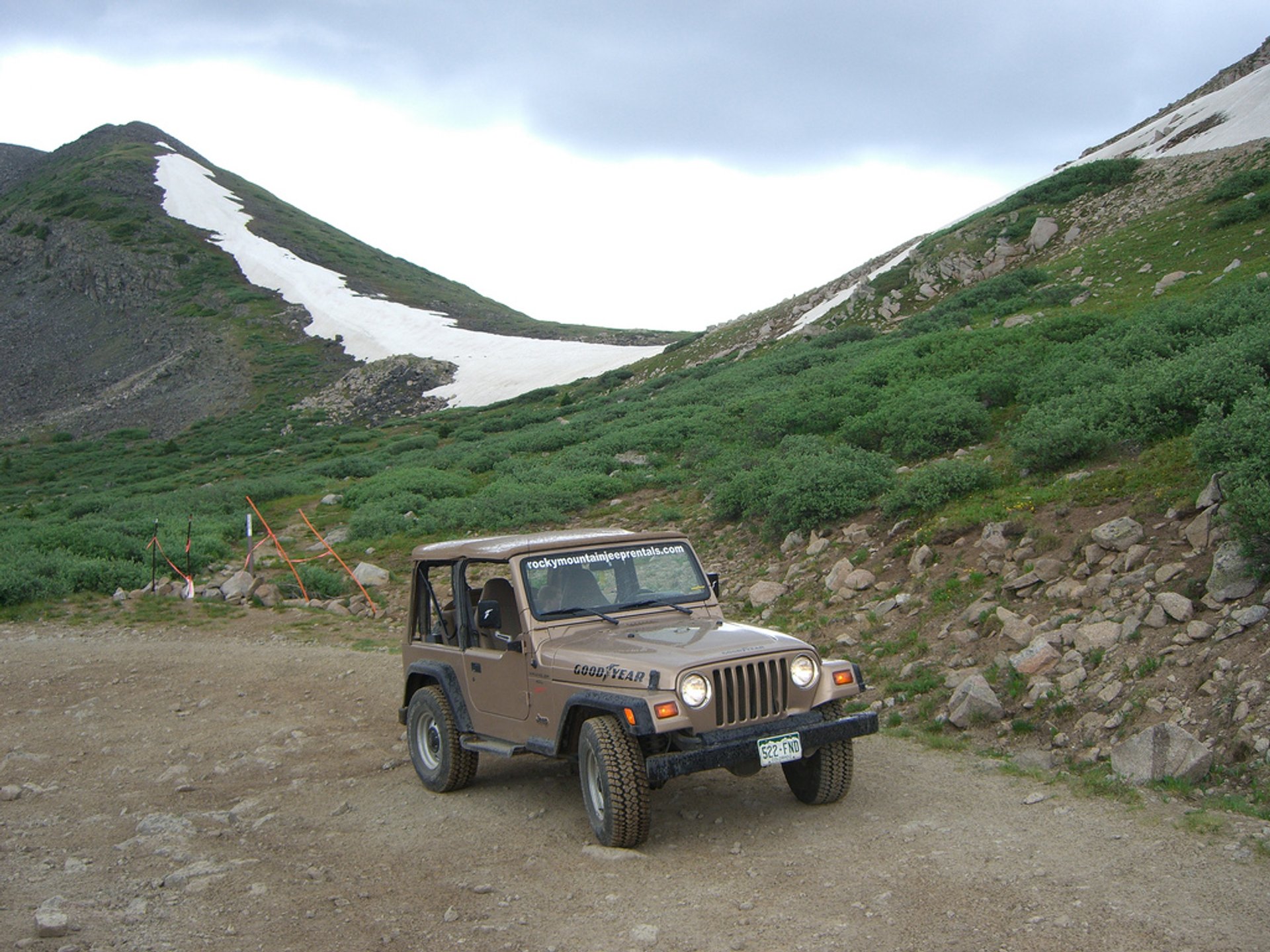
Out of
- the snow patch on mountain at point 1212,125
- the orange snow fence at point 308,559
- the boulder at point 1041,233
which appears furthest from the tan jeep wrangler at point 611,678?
the snow patch on mountain at point 1212,125

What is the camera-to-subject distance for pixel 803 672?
5.68 m

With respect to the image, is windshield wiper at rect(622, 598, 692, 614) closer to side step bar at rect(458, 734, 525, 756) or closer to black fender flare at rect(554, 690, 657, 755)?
black fender flare at rect(554, 690, 657, 755)

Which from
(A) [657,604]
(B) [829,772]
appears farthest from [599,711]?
(B) [829,772]

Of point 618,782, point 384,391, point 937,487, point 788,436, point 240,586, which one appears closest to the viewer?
point 618,782

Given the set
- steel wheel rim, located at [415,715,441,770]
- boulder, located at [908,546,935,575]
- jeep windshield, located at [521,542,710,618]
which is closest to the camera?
jeep windshield, located at [521,542,710,618]

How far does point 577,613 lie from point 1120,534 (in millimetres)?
5149

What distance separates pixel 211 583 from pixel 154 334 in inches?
2464

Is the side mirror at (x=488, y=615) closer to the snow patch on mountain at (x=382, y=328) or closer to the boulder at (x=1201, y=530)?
the boulder at (x=1201, y=530)

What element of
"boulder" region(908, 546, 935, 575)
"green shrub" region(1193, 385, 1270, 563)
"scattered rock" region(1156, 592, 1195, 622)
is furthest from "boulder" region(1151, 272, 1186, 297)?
"scattered rock" region(1156, 592, 1195, 622)

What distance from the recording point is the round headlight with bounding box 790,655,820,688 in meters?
5.65

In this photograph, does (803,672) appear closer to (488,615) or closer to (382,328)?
(488,615)

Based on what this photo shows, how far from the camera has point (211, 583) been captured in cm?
1728

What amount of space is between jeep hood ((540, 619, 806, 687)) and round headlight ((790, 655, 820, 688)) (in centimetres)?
8

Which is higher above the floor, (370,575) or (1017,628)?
(1017,628)
